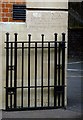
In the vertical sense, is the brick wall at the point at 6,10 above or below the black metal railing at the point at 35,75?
above

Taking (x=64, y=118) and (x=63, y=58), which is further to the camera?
(x=63, y=58)

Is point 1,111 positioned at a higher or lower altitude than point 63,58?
lower

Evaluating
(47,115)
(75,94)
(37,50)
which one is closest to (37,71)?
(37,50)

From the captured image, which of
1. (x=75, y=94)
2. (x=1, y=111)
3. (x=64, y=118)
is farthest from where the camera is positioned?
(x=75, y=94)

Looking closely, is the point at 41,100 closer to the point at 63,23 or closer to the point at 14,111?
the point at 14,111

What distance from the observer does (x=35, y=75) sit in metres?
8.95

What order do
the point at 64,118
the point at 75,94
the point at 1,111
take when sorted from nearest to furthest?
the point at 64,118, the point at 1,111, the point at 75,94

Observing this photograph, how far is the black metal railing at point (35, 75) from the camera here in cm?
889

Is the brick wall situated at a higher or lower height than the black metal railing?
higher

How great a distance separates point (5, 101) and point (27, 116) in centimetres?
72

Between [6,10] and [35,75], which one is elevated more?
[6,10]

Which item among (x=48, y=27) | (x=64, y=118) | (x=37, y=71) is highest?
(x=48, y=27)

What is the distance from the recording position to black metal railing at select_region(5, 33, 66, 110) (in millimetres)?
8891

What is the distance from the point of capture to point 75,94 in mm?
10922
